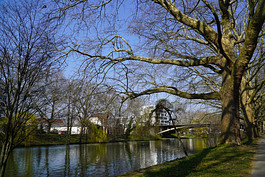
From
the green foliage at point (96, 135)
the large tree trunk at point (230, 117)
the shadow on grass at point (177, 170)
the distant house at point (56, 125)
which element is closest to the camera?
the shadow on grass at point (177, 170)

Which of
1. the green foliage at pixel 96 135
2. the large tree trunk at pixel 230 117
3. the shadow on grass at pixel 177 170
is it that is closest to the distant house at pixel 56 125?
the shadow on grass at pixel 177 170

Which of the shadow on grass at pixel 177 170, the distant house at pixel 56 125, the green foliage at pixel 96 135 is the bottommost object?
the green foliage at pixel 96 135

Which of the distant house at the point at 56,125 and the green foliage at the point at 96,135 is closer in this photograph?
the distant house at the point at 56,125

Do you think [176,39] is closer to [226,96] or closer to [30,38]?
[226,96]

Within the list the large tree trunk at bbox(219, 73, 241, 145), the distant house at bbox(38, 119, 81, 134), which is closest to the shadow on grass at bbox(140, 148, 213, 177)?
the large tree trunk at bbox(219, 73, 241, 145)

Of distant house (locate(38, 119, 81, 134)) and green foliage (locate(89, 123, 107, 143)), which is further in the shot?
green foliage (locate(89, 123, 107, 143))

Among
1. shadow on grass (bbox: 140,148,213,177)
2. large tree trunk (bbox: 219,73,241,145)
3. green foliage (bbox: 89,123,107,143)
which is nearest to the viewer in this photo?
shadow on grass (bbox: 140,148,213,177)

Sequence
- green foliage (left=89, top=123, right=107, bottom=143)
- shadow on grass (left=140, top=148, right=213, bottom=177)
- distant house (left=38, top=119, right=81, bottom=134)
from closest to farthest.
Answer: shadow on grass (left=140, top=148, right=213, bottom=177), distant house (left=38, top=119, right=81, bottom=134), green foliage (left=89, top=123, right=107, bottom=143)

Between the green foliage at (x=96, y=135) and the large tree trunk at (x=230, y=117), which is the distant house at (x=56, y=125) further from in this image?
the large tree trunk at (x=230, y=117)

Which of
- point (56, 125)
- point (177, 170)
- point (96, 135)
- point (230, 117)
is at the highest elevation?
point (230, 117)

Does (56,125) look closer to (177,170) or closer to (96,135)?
(96,135)

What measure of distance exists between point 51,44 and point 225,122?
8135 millimetres

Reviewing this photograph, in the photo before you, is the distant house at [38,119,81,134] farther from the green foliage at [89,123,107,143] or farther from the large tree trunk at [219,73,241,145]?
the large tree trunk at [219,73,241,145]

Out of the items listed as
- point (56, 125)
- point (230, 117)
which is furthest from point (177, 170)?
point (56, 125)
